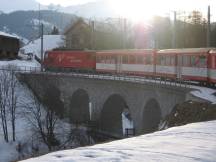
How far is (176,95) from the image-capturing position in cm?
3300

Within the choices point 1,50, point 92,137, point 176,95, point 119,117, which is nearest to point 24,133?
point 92,137

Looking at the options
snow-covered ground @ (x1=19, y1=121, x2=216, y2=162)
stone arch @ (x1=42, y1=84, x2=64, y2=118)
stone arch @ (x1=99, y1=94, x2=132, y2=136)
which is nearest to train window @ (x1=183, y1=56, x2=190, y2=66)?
stone arch @ (x1=99, y1=94, x2=132, y2=136)

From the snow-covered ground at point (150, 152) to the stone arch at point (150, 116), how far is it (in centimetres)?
2796

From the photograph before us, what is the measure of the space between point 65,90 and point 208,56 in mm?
26586

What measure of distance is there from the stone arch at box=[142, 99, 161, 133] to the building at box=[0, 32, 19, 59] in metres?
39.2

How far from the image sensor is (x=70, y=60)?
62.1 m

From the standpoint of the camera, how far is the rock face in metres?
22.5

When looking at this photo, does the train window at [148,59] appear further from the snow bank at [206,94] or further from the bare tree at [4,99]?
the bare tree at [4,99]

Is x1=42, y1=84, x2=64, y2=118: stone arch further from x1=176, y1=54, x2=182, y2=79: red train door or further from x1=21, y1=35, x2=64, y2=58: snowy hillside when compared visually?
x1=21, y1=35, x2=64, y2=58: snowy hillside

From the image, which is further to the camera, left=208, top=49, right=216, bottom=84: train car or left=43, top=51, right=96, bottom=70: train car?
left=43, top=51, right=96, bottom=70: train car

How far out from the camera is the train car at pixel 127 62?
43.9m

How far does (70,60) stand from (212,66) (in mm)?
31836

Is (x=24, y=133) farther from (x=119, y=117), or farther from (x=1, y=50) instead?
(x=1, y=50)

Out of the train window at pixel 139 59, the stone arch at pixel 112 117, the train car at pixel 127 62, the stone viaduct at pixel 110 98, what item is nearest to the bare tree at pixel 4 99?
the stone viaduct at pixel 110 98
